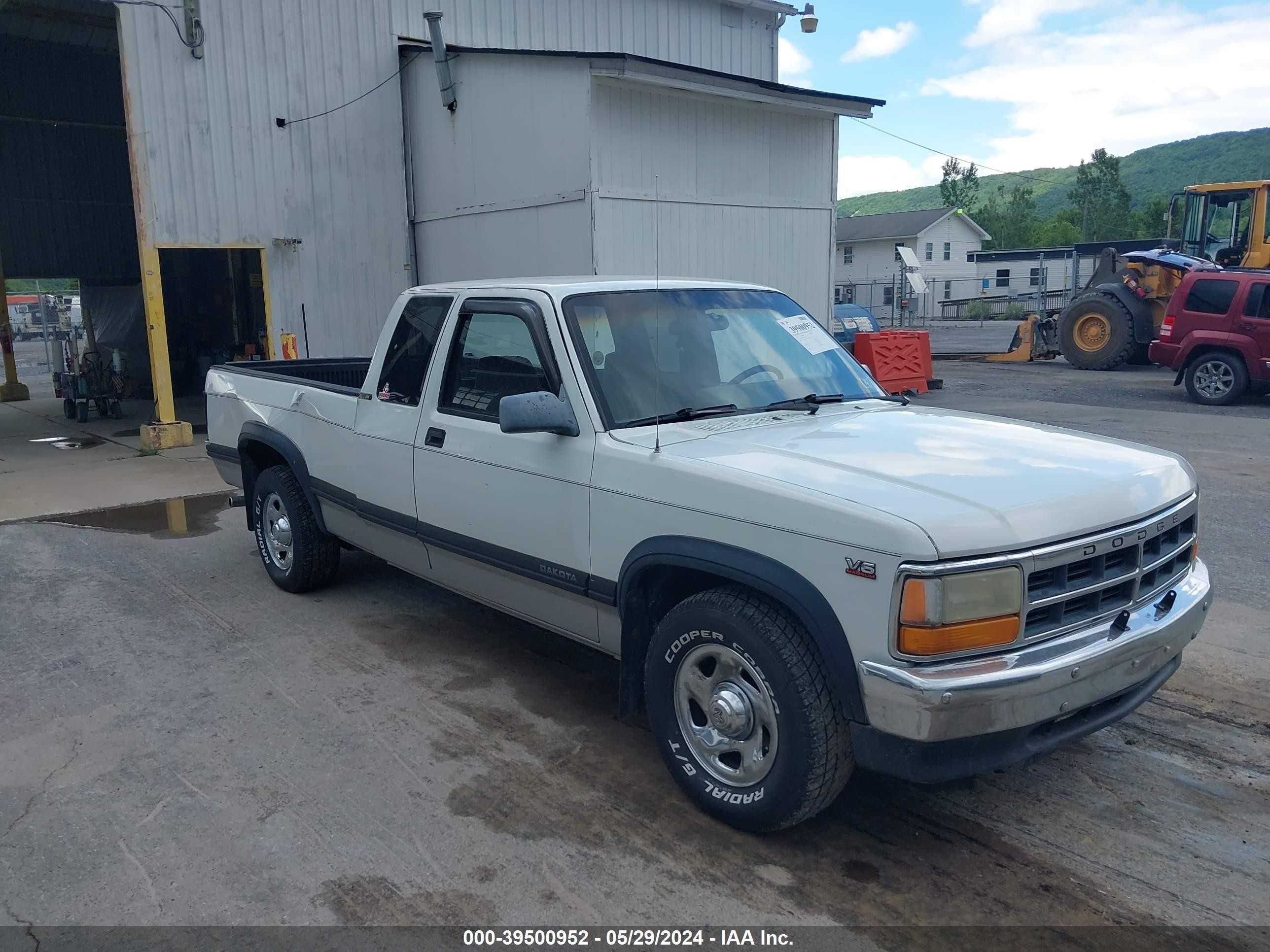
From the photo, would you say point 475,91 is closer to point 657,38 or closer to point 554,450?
point 657,38

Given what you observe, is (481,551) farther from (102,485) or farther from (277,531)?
(102,485)

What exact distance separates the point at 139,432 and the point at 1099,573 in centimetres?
1443

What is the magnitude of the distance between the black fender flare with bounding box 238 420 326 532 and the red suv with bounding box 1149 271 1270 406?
13.3 metres

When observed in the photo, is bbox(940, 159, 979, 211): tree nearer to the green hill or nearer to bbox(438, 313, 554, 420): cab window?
the green hill

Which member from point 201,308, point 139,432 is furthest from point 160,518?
point 201,308

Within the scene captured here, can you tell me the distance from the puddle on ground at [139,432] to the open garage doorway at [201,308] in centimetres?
487

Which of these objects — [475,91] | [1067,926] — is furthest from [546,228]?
[1067,926]

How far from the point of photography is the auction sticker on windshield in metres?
4.73

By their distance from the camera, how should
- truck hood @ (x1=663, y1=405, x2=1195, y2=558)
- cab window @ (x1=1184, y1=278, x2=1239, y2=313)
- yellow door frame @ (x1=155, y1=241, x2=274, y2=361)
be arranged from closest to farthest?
truck hood @ (x1=663, y1=405, x2=1195, y2=558)
yellow door frame @ (x1=155, y1=241, x2=274, y2=361)
cab window @ (x1=1184, y1=278, x2=1239, y2=313)

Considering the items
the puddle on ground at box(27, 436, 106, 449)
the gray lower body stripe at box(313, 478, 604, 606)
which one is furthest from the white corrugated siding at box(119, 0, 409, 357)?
the gray lower body stripe at box(313, 478, 604, 606)

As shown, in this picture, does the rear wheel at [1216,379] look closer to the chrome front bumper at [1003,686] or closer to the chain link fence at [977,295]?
the chrome front bumper at [1003,686]

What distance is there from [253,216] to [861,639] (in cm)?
1237

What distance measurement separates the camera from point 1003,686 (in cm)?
284

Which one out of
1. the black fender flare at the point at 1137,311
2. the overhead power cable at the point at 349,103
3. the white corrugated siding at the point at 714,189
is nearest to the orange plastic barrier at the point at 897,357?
the white corrugated siding at the point at 714,189
